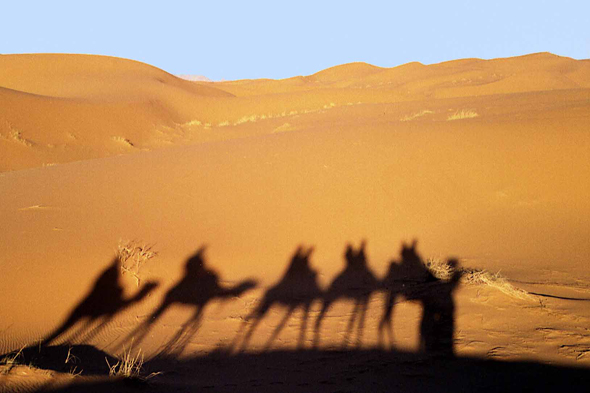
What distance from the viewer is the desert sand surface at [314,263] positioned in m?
3.73

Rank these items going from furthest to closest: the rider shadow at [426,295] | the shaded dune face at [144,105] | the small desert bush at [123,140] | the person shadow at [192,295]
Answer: the small desert bush at [123,140] → the shaded dune face at [144,105] → the person shadow at [192,295] → the rider shadow at [426,295]

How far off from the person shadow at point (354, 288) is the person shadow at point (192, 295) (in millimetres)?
1143

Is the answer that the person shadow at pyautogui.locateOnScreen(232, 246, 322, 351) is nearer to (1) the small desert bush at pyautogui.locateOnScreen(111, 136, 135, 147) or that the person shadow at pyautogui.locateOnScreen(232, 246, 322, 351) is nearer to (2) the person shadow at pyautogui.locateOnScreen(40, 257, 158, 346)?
(2) the person shadow at pyautogui.locateOnScreen(40, 257, 158, 346)

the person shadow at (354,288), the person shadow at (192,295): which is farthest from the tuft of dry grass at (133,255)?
the person shadow at (354,288)

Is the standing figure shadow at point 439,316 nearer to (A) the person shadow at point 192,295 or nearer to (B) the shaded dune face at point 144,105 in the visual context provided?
(A) the person shadow at point 192,295

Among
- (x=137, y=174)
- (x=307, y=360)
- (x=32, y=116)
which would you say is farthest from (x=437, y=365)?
(x=32, y=116)

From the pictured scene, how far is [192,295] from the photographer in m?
5.51

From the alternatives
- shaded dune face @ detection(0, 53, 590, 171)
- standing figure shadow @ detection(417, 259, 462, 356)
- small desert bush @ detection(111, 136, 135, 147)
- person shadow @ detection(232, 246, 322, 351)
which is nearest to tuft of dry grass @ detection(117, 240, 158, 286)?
person shadow @ detection(232, 246, 322, 351)

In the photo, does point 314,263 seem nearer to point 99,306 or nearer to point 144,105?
point 99,306

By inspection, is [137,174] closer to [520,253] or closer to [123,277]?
[123,277]

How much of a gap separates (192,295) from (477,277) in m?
3.63

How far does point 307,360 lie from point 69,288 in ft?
10.8

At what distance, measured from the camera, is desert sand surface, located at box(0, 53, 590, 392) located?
3.73 m

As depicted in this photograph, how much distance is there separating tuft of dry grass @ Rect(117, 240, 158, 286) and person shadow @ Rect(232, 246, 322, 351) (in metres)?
1.76
